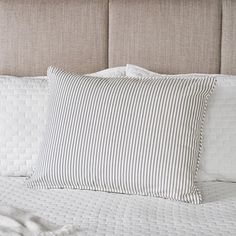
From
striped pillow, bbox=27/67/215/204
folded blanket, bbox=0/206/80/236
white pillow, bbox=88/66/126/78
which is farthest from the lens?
white pillow, bbox=88/66/126/78

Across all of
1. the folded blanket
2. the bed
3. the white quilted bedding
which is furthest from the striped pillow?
the bed

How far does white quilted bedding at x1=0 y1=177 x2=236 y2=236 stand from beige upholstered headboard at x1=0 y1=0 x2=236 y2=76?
0.59 metres

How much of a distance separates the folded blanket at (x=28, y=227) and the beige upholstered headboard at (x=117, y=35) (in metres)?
0.88

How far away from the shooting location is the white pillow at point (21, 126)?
1.69 m

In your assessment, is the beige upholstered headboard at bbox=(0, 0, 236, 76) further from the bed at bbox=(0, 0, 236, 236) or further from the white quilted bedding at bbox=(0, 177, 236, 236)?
the white quilted bedding at bbox=(0, 177, 236, 236)

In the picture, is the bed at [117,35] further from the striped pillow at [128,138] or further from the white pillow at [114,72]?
the striped pillow at [128,138]

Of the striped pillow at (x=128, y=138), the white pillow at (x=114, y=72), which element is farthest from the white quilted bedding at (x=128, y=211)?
the white pillow at (x=114, y=72)

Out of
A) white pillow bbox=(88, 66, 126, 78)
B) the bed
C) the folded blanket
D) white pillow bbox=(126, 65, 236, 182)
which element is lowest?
the folded blanket

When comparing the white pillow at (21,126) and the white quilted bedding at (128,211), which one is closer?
the white quilted bedding at (128,211)

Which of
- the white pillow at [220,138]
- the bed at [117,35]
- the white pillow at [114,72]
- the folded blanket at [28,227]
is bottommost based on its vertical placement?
the folded blanket at [28,227]

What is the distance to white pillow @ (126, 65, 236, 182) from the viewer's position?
5.25ft

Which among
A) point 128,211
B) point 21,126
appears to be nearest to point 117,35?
point 21,126

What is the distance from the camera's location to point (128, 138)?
1466 mm

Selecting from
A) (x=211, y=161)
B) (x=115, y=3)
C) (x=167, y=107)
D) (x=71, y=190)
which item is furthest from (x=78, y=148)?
(x=115, y=3)
